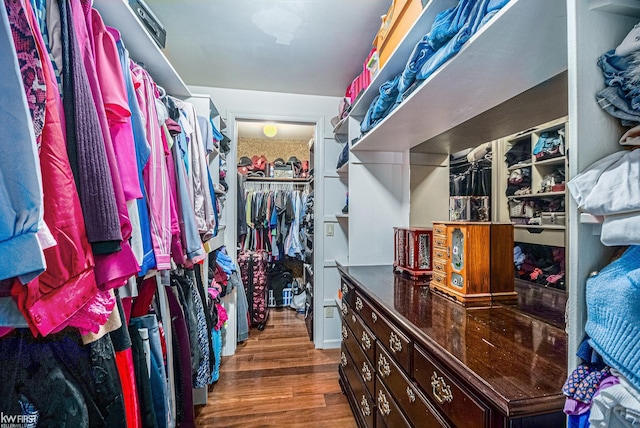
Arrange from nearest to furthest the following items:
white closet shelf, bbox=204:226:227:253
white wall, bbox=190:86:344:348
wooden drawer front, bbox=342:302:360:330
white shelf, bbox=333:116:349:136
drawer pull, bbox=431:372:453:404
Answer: drawer pull, bbox=431:372:453:404, wooden drawer front, bbox=342:302:360:330, white closet shelf, bbox=204:226:227:253, white shelf, bbox=333:116:349:136, white wall, bbox=190:86:344:348

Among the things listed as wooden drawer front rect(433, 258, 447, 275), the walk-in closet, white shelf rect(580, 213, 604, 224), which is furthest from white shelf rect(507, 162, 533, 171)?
white shelf rect(580, 213, 604, 224)

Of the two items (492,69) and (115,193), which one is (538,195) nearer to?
(492,69)

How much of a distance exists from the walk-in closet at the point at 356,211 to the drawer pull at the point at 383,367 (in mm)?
16

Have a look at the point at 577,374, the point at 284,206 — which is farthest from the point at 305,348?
the point at 577,374

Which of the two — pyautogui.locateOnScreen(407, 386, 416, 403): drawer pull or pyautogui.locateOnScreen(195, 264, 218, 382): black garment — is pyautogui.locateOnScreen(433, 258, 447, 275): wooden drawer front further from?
pyautogui.locateOnScreen(195, 264, 218, 382): black garment

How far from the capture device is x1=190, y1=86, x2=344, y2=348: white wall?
8.42 ft

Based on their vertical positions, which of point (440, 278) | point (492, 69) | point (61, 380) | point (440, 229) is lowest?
point (61, 380)

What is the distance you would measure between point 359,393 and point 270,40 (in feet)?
7.16

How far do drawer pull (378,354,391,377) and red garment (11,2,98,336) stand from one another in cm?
105

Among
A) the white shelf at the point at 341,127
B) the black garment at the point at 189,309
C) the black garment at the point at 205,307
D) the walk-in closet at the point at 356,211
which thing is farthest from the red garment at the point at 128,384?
the white shelf at the point at 341,127

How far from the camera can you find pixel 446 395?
2.49 ft

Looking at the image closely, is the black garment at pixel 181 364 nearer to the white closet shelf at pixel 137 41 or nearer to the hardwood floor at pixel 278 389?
the hardwood floor at pixel 278 389

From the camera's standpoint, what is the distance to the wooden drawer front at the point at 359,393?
137 centimetres

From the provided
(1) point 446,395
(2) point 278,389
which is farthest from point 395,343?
(2) point 278,389
